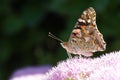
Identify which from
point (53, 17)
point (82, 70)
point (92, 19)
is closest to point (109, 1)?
point (53, 17)

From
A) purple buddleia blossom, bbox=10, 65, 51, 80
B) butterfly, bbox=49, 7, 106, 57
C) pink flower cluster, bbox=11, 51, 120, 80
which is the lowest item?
purple buddleia blossom, bbox=10, 65, 51, 80

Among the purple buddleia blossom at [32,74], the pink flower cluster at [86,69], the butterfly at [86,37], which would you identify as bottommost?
the purple buddleia blossom at [32,74]

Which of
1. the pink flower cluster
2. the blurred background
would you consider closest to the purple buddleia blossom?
the blurred background

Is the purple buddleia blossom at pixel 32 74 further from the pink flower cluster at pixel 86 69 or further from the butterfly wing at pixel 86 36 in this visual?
the pink flower cluster at pixel 86 69

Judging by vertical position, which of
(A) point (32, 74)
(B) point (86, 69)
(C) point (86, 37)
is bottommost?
(A) point (32, 74)

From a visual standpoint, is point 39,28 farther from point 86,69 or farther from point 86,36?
point 86,69

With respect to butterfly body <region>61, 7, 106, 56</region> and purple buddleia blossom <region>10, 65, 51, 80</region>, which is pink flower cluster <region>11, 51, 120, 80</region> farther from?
purple buddleia blossom <region>10, 65, 51, 80</region>

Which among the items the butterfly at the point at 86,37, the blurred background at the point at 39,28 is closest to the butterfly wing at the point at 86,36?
the butterfly at the point at 86,37

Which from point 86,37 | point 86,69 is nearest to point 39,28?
point 86,37
